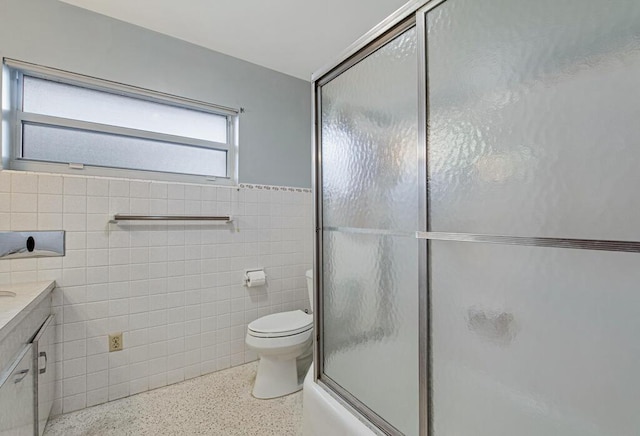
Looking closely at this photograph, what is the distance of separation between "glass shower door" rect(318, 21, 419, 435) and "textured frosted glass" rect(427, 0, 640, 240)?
12 cm

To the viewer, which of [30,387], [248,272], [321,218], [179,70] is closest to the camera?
[30,387]

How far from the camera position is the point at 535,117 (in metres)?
0.70

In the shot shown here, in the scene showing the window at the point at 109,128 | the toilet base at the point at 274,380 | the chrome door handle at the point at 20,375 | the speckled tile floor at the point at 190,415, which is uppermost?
the window at the point at 109,128

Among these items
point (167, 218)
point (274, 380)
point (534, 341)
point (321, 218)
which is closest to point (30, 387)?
point (167, 218)

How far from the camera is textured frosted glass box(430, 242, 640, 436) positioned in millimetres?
595

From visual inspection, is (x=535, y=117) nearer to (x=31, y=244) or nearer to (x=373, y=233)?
(x=373, y=233)

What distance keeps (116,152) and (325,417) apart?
2.00 meters

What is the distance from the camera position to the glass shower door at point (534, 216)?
0.59m

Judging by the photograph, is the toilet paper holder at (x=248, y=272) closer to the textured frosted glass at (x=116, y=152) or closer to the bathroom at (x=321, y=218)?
the bathroom at (x=321, y=218)

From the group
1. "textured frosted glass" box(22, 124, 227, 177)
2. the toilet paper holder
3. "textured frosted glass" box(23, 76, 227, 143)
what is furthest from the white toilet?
"textured frosted glass" box(23, 76, 227, 143)

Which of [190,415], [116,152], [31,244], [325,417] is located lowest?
[190,415]

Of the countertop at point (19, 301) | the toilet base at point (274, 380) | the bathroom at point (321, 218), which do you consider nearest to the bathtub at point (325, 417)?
the bathroom at point (321, 218)

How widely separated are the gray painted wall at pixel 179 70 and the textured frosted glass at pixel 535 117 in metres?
1.75

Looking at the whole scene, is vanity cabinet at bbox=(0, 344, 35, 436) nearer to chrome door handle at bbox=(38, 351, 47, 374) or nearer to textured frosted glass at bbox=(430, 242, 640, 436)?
chrome door handle at bbox=(38, 351, 47, 374)
